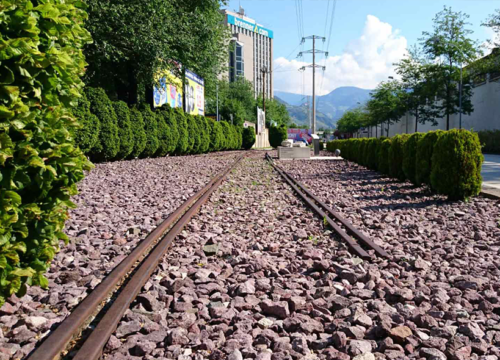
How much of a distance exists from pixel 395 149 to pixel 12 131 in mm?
11691

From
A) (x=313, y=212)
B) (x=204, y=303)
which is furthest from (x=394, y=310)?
(x=313, y=212)

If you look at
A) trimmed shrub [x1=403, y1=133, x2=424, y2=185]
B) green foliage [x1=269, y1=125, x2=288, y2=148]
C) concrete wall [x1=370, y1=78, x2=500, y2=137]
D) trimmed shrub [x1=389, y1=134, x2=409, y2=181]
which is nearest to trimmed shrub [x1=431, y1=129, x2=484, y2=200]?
trimmed shrub [x1=403, y1=133, x2=424, y2=185]

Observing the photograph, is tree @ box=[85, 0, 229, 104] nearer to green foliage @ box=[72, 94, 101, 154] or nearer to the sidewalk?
green foliage @ box=[72, 94, 101, 154]

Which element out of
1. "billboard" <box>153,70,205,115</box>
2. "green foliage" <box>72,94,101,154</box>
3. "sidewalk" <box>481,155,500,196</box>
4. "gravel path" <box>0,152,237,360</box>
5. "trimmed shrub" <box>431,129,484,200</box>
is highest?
"billboard" <box>153,70,205,115</box>

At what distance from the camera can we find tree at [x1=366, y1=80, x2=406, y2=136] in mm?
64875

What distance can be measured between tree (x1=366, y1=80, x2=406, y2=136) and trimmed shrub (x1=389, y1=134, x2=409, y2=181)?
2101 inches

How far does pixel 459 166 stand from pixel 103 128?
44.6 ft

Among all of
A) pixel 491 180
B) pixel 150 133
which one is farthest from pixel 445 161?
pixel 150 133

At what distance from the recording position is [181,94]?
34.2 metres

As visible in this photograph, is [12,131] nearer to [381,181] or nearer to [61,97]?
[61,97]

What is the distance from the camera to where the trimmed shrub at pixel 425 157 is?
9.97m

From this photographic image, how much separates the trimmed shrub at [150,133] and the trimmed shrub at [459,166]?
16.4 m

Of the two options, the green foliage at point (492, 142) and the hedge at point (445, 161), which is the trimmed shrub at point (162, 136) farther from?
the green foliage at point (492, 142)

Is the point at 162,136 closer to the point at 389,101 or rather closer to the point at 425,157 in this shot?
the point at 425,157
